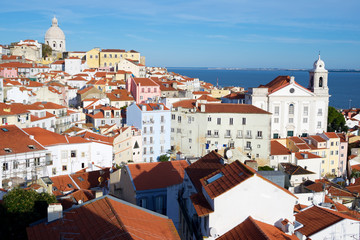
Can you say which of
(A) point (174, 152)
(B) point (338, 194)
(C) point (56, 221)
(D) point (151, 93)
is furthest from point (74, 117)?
(C) point (56, 221)

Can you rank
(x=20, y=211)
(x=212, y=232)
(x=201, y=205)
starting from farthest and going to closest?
1. (x=20, y=211)
2. (x=201, y=205)
3. (x=212, y=232)

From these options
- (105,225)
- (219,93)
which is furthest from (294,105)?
(105,225)

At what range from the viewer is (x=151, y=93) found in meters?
55.0

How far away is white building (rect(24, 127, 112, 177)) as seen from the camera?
26569 mm

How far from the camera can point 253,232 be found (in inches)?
403

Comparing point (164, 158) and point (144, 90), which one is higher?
point (144, 90)

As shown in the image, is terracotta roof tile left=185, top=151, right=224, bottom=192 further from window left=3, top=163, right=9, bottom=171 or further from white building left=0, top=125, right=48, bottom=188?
window left=3, top=163, right=9, bottom=171

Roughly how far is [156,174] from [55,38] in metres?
94.8

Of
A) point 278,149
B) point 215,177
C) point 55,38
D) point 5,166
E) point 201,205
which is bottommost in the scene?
point 278,149

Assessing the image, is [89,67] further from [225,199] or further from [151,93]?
[225,199]

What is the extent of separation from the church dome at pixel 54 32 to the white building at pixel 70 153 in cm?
8251

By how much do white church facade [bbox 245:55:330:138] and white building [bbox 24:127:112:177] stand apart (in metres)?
23.2

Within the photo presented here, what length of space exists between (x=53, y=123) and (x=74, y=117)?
522cm

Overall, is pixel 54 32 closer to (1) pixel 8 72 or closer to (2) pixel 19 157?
(1) pixel 8 72
